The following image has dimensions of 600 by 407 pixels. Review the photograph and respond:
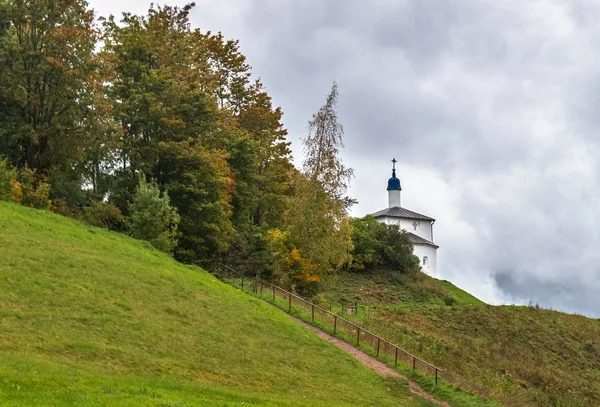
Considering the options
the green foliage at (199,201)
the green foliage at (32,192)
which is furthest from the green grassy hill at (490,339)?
the green foliage at (32,192)

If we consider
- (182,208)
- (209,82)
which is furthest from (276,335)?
(209,82)

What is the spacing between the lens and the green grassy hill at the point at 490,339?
2816cm

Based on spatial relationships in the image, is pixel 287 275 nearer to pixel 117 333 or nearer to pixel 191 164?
pixel 191 164

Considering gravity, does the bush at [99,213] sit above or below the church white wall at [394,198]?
below

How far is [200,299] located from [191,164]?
16780 mm

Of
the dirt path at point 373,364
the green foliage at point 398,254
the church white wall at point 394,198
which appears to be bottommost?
the dirt path at point 373,364

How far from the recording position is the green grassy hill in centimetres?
2816

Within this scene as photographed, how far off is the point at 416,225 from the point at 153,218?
44.7 metres

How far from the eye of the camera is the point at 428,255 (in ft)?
235

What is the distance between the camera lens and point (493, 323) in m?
44.1

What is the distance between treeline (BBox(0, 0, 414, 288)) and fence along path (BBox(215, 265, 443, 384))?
182 centimetres

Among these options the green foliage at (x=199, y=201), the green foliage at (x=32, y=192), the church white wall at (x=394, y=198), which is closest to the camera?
the green foliage at (x=32, y=192)

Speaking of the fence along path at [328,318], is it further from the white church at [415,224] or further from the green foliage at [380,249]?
the white church at [415,224]

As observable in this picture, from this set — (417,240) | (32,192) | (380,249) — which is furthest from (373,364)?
(417,240)
